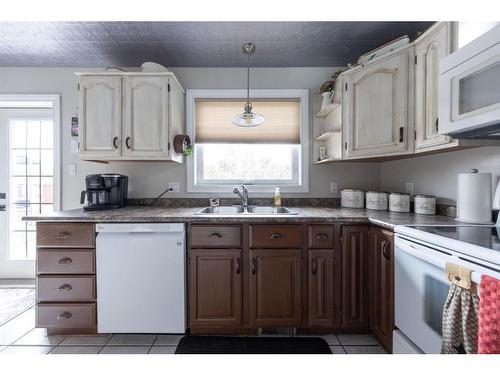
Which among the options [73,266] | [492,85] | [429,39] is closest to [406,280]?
[492,85]

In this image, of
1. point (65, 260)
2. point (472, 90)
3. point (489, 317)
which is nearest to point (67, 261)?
point (65, 260)

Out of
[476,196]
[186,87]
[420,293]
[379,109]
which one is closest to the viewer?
[420,293]

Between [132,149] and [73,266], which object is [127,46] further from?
[73,266]

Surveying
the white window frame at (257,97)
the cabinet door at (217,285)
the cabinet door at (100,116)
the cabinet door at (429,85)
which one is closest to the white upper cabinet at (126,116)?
the cabinet door at (100,116)

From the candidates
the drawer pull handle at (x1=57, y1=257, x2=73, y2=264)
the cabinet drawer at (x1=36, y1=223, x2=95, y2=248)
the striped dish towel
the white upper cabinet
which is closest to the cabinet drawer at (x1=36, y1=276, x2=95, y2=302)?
the drawer pull handle at (x1=57, y1=257, x2=73, y2=264)

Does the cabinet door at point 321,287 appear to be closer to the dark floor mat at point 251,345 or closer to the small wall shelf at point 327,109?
the dark floor mat at point 251,345

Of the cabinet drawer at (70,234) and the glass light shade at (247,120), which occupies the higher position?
the glass light shade at (247,120)

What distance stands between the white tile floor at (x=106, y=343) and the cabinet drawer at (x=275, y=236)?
0.74 m

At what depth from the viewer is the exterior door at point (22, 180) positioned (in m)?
2.85

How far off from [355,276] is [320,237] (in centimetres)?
36

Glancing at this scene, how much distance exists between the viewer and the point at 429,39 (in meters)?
1.60

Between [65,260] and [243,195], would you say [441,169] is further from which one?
[65,260]

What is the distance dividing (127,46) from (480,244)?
8.81 feet

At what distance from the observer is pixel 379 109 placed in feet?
6.27
